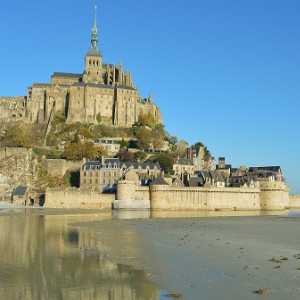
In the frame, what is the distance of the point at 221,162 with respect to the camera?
9238 cm

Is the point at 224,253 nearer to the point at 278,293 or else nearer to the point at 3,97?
the point at 278,293

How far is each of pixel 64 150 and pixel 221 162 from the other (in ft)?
110

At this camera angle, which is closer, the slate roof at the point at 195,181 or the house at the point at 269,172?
the slate roof at the point at 195,181

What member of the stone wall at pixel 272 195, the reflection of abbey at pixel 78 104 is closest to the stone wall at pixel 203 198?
the stone wall at pixel 272 195

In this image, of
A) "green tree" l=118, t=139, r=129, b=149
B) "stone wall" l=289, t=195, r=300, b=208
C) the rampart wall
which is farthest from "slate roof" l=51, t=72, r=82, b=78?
"stone wall" l=289, t=195, r=300, b=208

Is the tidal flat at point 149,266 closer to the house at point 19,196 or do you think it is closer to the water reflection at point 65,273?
the water reflection at point 65,273

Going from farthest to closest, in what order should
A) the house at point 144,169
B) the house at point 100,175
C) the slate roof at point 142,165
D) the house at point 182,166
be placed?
the house at point 182,166, the slate roof at point 142,165, the house at point 144,169, the house at point 100,175

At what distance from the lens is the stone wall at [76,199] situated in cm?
5862

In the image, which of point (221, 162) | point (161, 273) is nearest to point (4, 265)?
point (161, 273)

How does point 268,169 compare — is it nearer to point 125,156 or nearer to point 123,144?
point 123,144

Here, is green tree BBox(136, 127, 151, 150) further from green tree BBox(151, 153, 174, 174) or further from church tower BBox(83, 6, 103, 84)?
church tower BBox(83, 6, 103, 84)

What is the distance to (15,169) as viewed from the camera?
6706 cm

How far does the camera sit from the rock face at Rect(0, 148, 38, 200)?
6544 cm

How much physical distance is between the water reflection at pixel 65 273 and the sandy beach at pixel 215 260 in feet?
2.56
